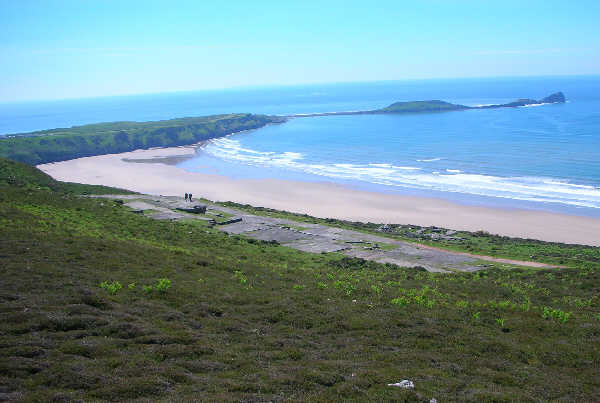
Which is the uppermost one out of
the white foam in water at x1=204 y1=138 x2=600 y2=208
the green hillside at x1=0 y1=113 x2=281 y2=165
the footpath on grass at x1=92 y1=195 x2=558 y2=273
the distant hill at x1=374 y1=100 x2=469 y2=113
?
the distant hill at x1=374 y1=100 x2=469 y2=113

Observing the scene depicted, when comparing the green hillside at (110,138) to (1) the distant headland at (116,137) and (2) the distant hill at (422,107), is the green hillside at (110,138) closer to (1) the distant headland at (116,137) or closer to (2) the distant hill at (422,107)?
(1) the distant headland at (116,137)

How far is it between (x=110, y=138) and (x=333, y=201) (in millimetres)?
76251

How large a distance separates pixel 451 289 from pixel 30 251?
17.7 m

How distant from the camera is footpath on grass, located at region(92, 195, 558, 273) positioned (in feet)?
94.9

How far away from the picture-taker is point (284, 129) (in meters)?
145

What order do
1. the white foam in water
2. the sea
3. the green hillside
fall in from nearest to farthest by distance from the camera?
the white foam in water, the sea, the green hillside

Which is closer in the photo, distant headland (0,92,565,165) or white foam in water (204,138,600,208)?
white foam in water (204,138,600,208)

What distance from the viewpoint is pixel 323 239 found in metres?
33.6

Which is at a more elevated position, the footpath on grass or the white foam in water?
the white foam in water

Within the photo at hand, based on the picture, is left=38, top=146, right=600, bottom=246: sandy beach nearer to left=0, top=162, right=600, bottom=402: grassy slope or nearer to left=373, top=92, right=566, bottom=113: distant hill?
left=0, top=162, right=600, bottom=402: grassy slope

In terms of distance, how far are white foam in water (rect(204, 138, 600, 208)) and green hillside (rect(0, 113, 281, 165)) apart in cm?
3627

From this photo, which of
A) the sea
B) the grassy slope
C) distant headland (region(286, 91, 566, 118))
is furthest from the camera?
distant headland (region(286, 91, 566, 118))

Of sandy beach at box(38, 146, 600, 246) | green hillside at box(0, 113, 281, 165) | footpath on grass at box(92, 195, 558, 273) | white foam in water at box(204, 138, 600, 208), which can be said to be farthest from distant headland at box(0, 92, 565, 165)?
footpath on grass at box(92, 195, 558, 273)

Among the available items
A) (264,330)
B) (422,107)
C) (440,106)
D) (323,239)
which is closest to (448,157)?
(323,239)
